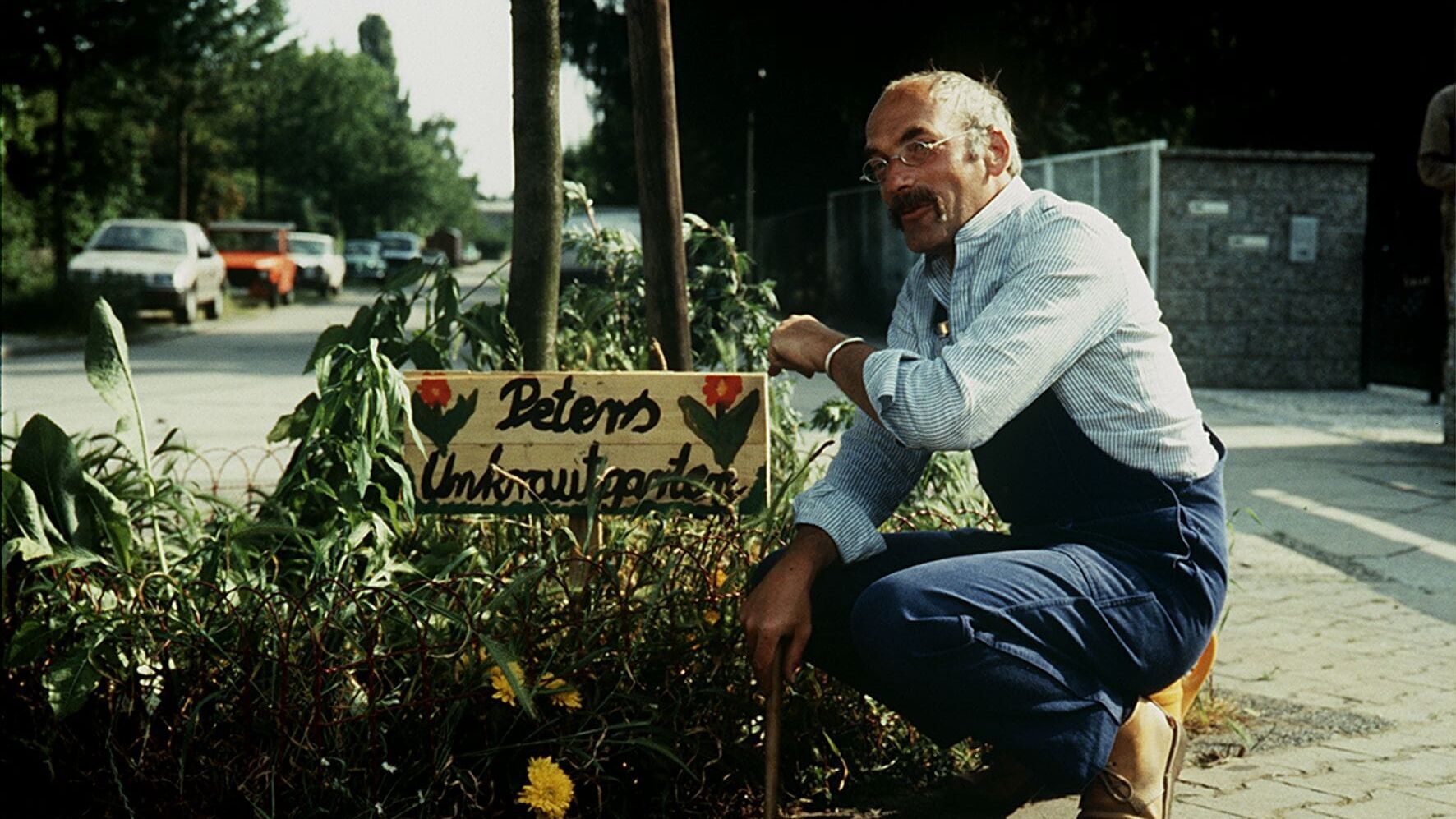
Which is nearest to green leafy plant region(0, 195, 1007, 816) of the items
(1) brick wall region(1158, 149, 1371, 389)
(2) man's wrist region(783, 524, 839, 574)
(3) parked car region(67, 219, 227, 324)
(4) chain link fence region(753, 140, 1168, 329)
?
(2) man's wrist region(783, 524, 839, 574)

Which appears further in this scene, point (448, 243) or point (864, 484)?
point (448, 243)

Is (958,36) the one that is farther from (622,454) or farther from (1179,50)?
(622,454)

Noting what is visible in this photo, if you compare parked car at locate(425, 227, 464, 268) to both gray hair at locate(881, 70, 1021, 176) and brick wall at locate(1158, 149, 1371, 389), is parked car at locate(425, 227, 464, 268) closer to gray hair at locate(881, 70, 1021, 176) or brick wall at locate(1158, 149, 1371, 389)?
brick wall at locate(1158, 149, 1371, 389)

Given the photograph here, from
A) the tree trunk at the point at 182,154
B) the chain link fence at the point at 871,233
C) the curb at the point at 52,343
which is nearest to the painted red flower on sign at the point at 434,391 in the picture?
the chain link fence at the point at 871,233

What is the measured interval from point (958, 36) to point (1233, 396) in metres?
8.49

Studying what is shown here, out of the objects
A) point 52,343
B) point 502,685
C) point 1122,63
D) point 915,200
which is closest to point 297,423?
point 502,685

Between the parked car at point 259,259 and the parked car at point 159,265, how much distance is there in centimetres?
521

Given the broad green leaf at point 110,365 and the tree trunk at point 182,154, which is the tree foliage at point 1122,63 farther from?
the tree trunk at point 182,154

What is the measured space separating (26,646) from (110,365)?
827mm

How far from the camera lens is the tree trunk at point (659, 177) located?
3992 millimetres

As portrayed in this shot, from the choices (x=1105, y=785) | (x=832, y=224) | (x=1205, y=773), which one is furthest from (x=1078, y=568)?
(x=832, y=224)

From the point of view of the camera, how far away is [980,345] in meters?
2.43

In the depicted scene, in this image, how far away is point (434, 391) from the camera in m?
3.30

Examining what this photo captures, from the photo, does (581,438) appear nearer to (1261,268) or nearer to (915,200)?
(915,200)
